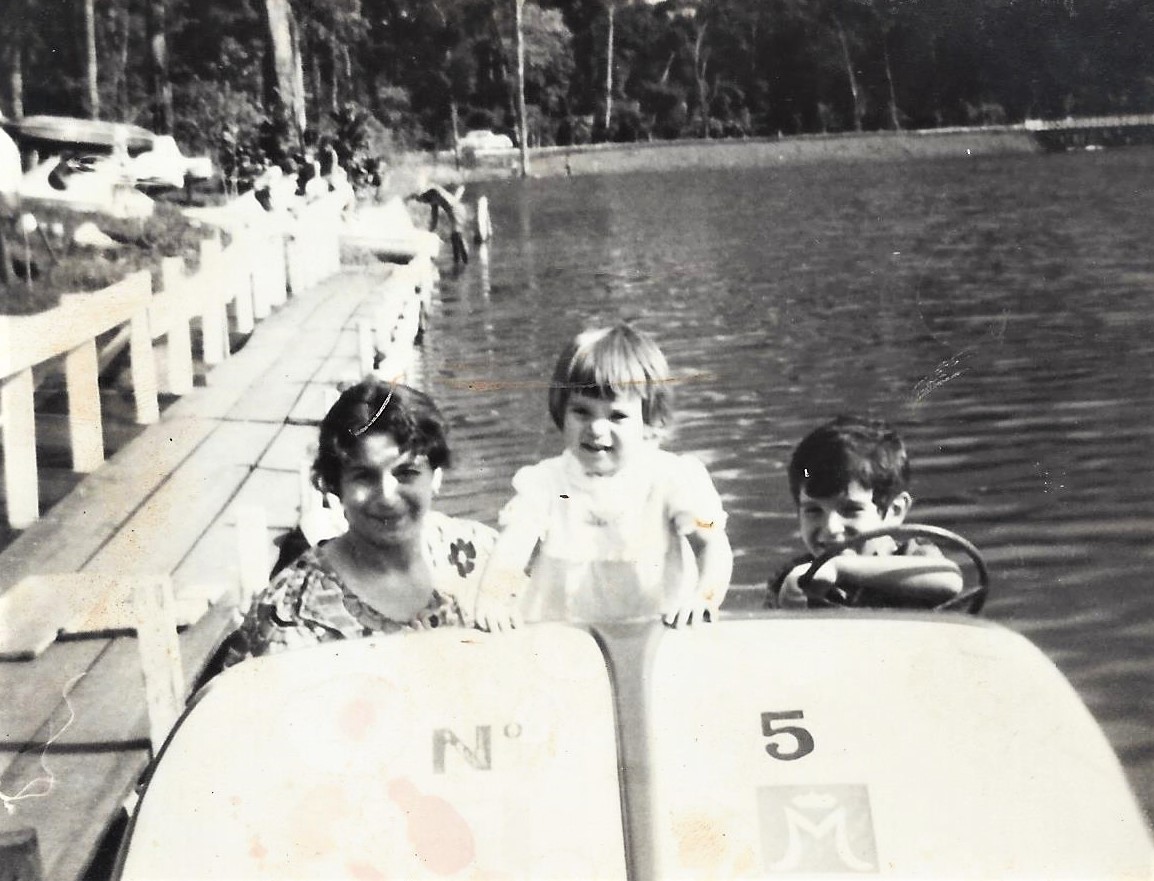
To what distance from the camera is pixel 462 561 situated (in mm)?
2693

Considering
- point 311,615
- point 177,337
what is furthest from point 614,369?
point 177,337

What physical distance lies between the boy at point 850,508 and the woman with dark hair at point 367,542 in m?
0.63

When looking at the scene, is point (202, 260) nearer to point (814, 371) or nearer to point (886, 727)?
point (814, 371)

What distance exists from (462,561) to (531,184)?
70.5 inches

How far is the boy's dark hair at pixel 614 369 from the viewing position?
2.47 meters

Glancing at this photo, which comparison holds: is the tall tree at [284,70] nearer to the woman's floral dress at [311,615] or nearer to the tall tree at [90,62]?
the tall tree at [90,62]

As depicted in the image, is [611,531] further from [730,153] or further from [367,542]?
[730,153]

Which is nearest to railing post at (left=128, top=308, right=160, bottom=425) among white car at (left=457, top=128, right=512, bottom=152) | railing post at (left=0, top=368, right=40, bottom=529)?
railing post at (left=0, top=368, right=40, bottom=529)

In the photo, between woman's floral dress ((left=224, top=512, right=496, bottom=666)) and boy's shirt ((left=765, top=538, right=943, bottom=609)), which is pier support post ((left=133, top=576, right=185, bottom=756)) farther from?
boy's shirt ((left=765, top=538, right=943, bottom=609))

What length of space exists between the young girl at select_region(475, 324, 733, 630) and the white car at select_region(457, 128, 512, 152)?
4.46ft

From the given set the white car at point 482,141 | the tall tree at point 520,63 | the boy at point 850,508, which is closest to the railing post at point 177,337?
the white car at point 482,141

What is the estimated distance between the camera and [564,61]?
12.6ft

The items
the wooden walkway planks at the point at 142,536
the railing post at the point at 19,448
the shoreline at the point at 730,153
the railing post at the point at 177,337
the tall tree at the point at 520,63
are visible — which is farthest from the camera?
the railing post at the point at 177,337

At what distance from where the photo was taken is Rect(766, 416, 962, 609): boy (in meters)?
2.53
